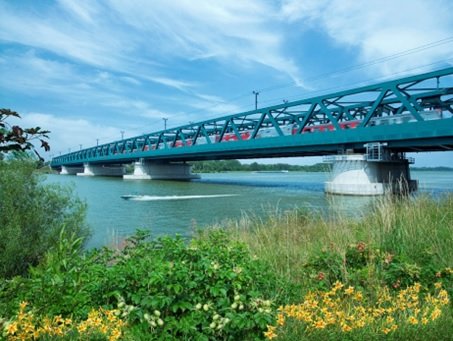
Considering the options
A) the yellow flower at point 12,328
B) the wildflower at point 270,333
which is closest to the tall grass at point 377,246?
the wildflower at point 270,333

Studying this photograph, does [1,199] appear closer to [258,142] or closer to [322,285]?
[322,285]

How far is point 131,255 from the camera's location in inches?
159

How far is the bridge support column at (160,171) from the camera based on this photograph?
266 ft

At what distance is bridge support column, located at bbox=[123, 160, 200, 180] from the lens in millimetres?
81125

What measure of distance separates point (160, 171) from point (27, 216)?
77765mm

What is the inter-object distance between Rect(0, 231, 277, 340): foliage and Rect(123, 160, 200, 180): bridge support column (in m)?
77.9

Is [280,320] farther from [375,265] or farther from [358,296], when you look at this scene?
[375,265]

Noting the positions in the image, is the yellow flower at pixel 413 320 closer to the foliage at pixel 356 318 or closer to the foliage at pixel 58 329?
the foliage at pixel 356 318

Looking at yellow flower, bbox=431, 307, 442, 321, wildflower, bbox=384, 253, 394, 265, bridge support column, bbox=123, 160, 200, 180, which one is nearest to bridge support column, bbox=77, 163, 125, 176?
bridge support column, bbox=123, 160, 200, 180

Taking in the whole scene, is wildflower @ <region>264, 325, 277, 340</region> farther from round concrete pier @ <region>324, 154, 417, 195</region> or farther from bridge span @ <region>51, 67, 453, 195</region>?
round concrete pier @ <region>324, 154, 417, 195</region>

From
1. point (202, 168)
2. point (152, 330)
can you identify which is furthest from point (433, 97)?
point (202, 168)

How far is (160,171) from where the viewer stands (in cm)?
8306

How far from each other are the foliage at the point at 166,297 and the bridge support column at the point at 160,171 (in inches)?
3068

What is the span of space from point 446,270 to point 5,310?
173 inches
